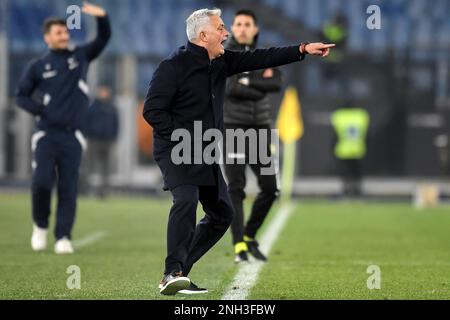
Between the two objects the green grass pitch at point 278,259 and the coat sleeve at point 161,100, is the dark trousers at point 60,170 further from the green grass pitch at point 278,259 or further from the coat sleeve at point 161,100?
the coat sleeve at point 161,100

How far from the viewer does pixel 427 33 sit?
34094 millimetres

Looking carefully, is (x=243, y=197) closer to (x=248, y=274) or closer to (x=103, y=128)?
(x=248, y=274)

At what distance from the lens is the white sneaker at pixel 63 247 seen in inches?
465

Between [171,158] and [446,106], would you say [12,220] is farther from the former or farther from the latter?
[446,106]

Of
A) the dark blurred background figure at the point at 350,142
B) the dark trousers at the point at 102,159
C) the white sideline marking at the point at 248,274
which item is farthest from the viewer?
the dark blurred background figure at the point at 350,142

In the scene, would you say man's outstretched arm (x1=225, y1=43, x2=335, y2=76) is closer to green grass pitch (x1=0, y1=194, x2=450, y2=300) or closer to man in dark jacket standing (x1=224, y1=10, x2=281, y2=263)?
green grass pitch (x1=0, y1=194, x2=450, y2=300)

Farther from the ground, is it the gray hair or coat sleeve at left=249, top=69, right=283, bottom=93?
the gray hair

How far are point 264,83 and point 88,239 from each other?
3.44m

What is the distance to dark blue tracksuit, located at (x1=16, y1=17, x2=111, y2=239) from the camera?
1205 centimetres

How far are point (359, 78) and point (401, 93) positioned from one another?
3.41ft

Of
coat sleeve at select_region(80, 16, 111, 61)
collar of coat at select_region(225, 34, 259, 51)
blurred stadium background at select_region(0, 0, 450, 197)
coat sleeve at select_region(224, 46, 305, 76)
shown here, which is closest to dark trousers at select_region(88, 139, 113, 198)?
blurred stadium background at select_region(0, 0, 450, 197)

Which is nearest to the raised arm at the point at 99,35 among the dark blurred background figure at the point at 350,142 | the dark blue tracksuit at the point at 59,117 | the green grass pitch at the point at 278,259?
the dark blue tracksuit at the point at 59,117

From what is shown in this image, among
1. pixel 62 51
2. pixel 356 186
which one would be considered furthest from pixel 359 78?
pixel 62 51

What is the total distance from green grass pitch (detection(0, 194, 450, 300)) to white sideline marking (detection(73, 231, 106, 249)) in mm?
93
